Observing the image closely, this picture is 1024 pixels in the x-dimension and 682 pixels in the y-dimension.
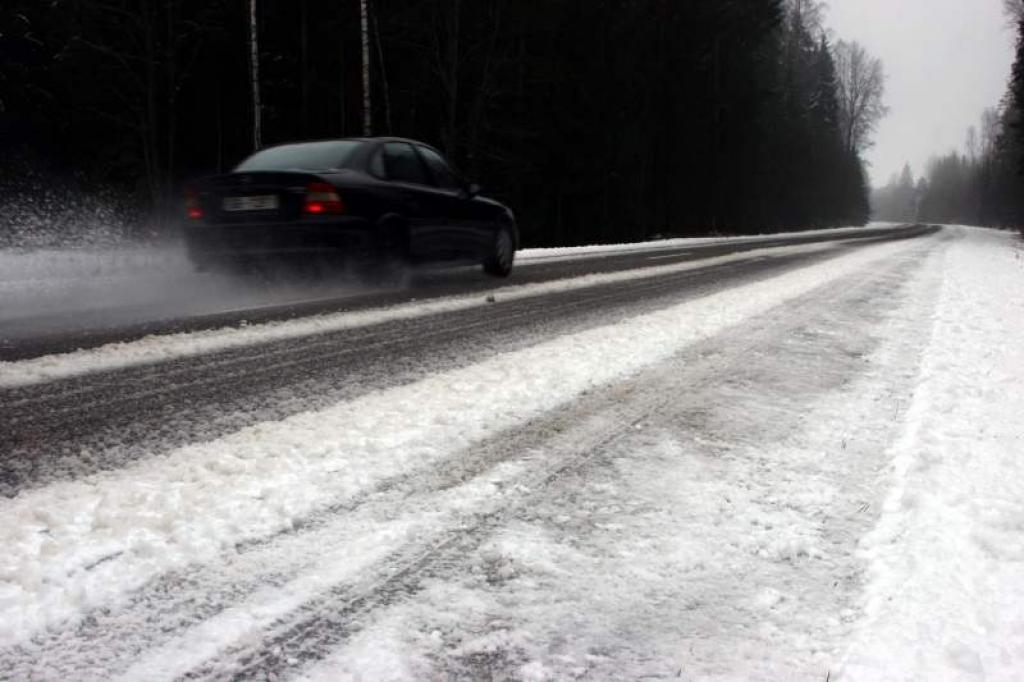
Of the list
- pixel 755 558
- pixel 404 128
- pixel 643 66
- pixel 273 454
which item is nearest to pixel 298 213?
pixel 273 454

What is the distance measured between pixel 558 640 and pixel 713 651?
0.33 metres

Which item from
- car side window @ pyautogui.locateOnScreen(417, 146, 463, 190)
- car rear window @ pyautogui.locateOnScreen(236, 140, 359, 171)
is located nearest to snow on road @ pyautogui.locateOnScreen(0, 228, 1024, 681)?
car rear window @ pyautogui.locateOnScreen(236, 140, 359, 171)

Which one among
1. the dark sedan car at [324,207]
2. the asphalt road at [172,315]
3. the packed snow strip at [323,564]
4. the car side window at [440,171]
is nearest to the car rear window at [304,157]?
the dark sedan car at [324,207]

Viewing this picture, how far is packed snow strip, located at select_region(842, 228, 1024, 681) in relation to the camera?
1.48 meters

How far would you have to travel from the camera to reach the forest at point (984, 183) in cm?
4106

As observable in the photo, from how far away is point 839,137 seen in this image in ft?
232

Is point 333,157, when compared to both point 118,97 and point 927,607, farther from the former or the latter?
point 118,97

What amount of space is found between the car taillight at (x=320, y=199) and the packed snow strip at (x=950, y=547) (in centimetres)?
499

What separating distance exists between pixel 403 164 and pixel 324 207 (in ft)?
4.79

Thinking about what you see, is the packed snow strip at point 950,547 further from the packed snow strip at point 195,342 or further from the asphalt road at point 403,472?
the packed snow strip at point 195,342

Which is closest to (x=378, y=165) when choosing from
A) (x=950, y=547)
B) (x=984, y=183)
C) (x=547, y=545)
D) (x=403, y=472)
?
(x=403, y=472)

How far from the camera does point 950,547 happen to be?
1.97 metres

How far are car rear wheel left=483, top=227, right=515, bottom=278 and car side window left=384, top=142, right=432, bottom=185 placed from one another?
58.5 inches

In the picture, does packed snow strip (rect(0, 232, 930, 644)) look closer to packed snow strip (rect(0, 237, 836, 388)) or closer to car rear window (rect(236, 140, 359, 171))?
packed snow strip (rect(0, 237, 836, 388))
